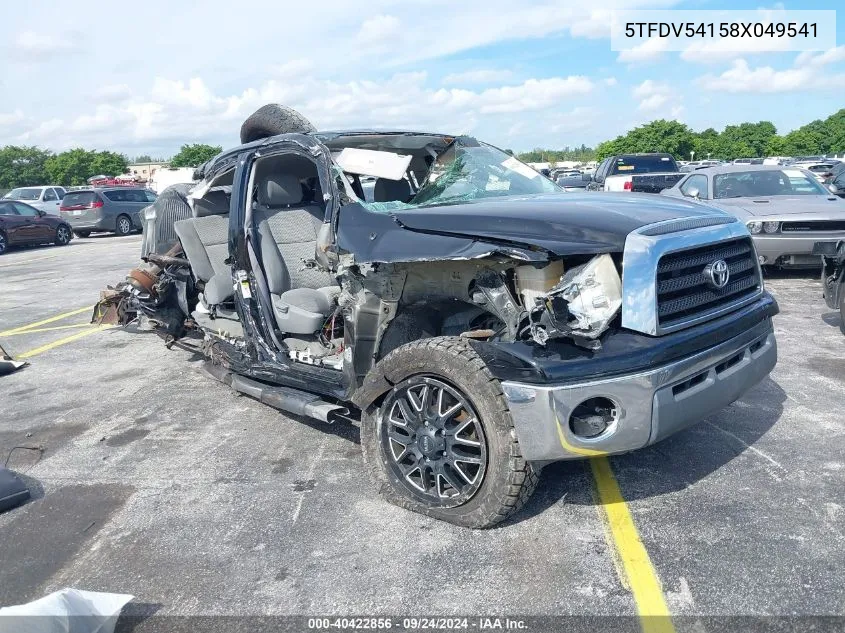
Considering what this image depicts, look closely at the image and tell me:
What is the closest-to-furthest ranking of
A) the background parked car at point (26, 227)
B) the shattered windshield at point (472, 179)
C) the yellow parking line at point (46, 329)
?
the shattered windshield at point (472, 179) → the yellow parking line at point (46, 329) → the background parked car at point (26, 227)

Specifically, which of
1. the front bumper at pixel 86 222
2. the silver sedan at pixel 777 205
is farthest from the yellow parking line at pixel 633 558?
the front bumper at pixel 86 222

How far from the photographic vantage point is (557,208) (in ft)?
11.7

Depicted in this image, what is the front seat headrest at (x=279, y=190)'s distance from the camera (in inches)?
205

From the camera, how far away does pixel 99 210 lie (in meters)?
23.7

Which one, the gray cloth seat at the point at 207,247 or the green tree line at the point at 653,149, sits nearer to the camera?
the gray cloth seat at the point at 207,247

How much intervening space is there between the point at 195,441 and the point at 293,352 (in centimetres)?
94

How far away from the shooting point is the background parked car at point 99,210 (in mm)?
23703

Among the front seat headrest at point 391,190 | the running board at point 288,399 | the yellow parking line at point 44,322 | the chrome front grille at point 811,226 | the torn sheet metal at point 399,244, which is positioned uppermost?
the front seat headrest at point 391,190

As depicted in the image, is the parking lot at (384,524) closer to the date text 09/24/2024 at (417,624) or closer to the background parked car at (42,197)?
the date text 09/24/2024 at (417,624)

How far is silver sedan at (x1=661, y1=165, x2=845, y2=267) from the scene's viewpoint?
9.14 metres

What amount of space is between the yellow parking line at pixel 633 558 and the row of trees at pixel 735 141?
51175 millimetres

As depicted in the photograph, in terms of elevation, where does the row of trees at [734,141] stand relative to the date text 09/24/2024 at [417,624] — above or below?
above

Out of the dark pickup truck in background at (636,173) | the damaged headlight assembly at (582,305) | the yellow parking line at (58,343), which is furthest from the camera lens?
the dark pickup truck in background at (636,173)

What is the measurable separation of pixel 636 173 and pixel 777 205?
8.84m
